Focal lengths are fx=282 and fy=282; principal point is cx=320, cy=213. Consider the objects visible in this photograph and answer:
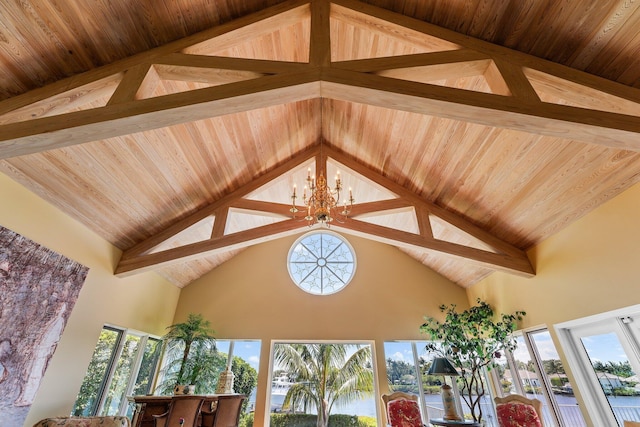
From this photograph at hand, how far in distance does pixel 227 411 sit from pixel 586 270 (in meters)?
4.95

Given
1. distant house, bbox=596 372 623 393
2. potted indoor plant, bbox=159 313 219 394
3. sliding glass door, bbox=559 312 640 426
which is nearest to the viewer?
sliding glass door, bbox=559 312 640 426

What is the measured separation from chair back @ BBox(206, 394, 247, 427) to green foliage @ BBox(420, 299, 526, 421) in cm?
330

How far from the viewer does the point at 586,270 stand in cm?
312

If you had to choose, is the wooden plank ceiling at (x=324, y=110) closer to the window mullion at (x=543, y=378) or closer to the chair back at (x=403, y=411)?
the window mullion at (x=543, y=378)

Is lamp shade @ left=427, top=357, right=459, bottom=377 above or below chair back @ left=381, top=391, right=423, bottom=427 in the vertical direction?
above

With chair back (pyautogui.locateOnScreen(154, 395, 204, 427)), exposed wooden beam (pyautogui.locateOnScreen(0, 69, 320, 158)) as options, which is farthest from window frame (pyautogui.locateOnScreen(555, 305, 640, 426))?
chair back (pyautogui.locateOnScreen(154, 395, 204, 427))

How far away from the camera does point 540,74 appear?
231 centimetres

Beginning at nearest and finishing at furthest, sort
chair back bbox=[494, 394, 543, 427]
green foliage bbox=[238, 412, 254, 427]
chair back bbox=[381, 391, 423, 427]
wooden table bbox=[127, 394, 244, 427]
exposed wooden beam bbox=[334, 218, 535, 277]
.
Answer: chair back bbox=[494, 394, 543, 427]
wooden table bbox=[127, 394, 244, 427]
exposed wooden beam bbox=[334, 218, 535, 277]
chair back bbox=[381, 391, 423, 427]
green foliage bbox=[238, 412, 254, 427]

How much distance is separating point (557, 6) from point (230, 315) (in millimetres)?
6122

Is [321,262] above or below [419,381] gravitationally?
above

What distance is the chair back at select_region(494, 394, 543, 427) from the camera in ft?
11.1

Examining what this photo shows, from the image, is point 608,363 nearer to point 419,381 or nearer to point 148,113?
point 419,381

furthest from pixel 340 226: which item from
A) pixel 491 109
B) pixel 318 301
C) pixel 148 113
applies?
pixel 148 113

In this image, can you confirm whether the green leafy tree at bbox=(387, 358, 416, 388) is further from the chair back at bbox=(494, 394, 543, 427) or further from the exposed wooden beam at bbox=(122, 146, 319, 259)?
the exposed wooden beam at bbox=(122, 146, 319, 259)
